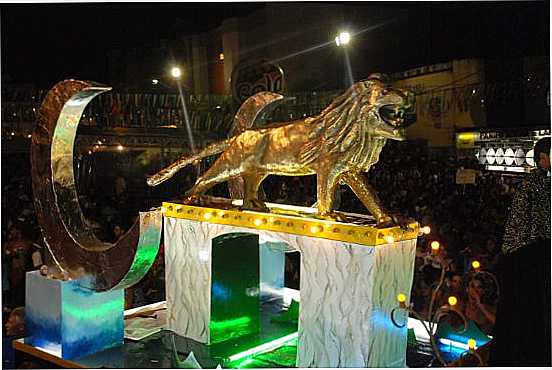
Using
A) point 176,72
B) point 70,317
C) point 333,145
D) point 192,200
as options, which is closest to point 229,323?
point 192,200

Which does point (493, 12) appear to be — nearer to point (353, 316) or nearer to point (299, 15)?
point (299, 15)

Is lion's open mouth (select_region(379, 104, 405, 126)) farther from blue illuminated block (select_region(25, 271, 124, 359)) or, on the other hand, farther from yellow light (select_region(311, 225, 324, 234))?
blue illuminated block (select_region(25, 271, 124, 359))

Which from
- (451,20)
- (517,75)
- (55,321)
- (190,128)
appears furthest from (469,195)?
(55,321)

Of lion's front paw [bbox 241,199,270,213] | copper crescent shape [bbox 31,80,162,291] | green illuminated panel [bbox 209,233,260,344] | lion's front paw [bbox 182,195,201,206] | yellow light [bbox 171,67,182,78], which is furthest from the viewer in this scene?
yellow light [bbox 171,67,182,78]

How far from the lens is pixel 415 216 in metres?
5.06

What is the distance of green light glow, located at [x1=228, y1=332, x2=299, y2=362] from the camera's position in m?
3.62

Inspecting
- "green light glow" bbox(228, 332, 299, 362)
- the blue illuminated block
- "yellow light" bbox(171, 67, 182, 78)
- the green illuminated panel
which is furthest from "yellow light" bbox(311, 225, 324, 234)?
"yellow light" bbox(171, 67, 182, 78)

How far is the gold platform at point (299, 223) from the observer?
117 inches

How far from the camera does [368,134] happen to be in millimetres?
3121

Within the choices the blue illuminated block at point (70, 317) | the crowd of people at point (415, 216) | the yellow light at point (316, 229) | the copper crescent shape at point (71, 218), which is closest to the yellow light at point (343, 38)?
the crowd of people at point (415, 216)

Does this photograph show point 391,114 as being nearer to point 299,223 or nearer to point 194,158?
point 299,223

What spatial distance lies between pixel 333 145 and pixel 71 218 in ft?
5.66

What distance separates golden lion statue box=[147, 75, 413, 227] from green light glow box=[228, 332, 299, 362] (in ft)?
2.88

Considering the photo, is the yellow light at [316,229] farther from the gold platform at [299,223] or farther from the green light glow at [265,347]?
the green light glow at [265,347]
